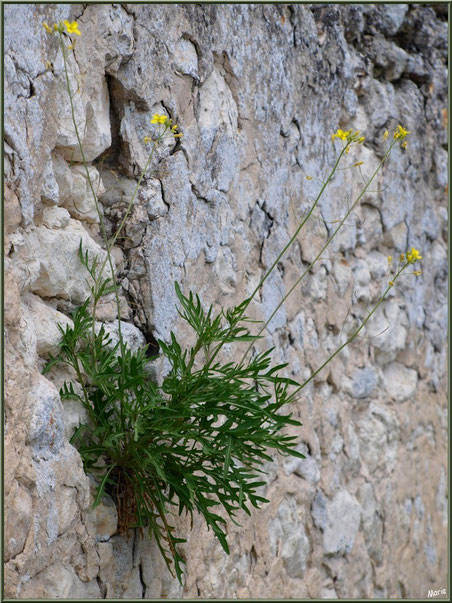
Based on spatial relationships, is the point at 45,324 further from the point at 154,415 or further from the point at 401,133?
the point at 401,133

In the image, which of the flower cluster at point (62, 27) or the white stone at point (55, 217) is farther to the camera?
the white stone at point (55, 217)

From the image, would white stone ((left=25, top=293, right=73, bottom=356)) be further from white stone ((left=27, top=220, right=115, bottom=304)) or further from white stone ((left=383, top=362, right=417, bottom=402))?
white stone ((left=383, top=362, right=417, bottom=402))

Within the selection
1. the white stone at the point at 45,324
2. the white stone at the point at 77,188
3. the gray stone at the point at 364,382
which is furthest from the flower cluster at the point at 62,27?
the gray stone at the point at 364,382

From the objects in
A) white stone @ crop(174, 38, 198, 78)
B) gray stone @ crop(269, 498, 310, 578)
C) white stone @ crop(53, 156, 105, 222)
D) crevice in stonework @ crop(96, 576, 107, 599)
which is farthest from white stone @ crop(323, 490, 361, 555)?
white stone @ crop(174, 38, 198, 78)

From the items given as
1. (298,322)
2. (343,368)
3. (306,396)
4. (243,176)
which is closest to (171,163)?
(243,176)

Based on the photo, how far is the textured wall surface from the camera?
1.65 m

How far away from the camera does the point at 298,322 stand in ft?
9.00

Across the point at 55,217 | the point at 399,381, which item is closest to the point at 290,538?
the point at 399,381

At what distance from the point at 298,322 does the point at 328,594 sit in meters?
1.09

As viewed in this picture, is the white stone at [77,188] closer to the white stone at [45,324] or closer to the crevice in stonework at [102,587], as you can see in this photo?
the white stone at [45,324]

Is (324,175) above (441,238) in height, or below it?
above

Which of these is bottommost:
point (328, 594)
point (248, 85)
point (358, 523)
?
point (328, 594)

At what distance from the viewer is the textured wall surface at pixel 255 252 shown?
1.65 m

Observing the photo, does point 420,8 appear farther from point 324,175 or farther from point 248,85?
point 248,85
